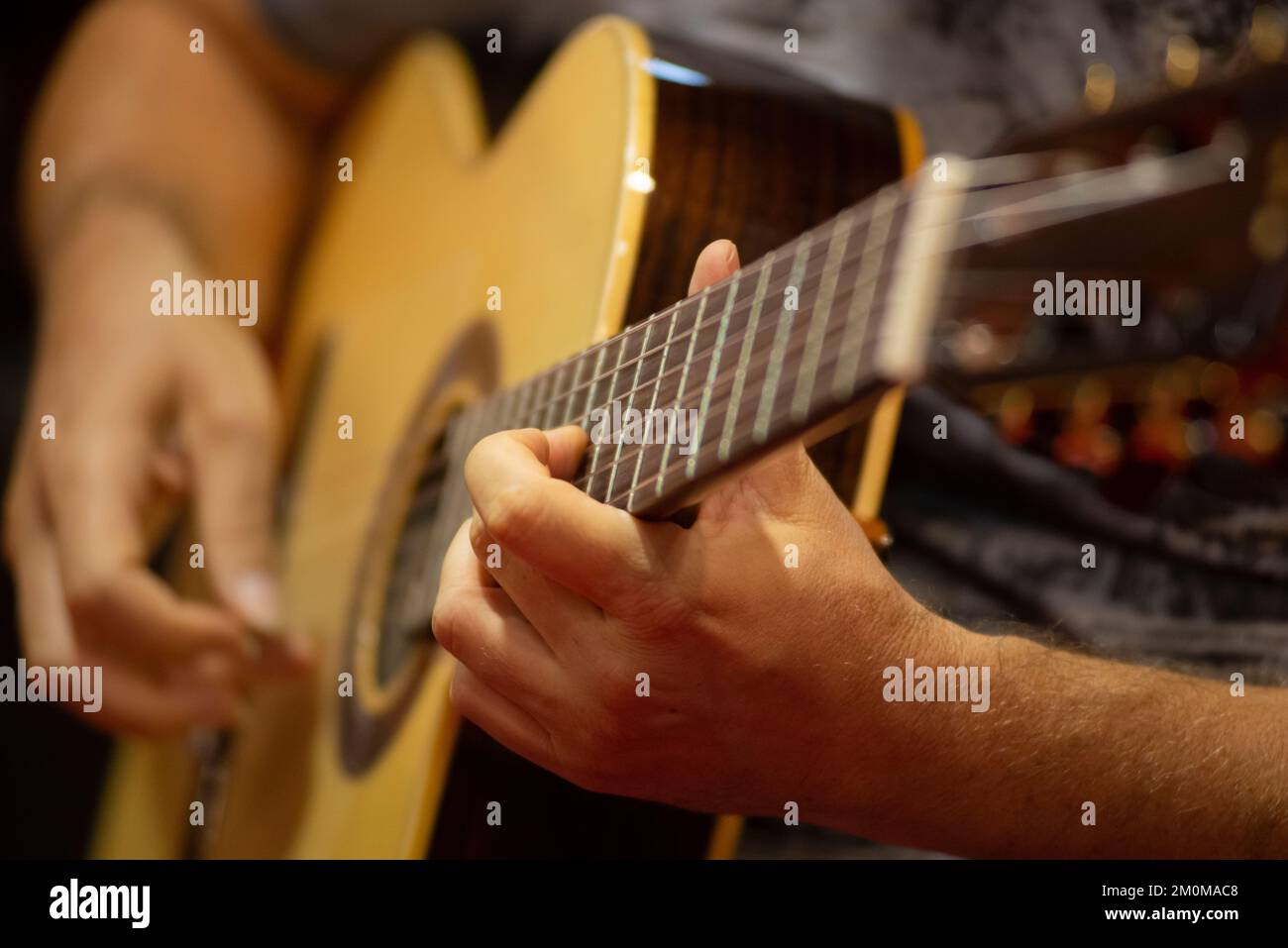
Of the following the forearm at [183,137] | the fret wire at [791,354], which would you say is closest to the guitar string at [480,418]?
the fret wire at [791,354]

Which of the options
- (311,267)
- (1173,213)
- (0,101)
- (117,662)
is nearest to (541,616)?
(1173,213)

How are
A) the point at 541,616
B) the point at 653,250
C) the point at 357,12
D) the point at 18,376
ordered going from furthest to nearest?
the point at 18,376
the point at 357,12
the point at 653,250
the point at 541,616

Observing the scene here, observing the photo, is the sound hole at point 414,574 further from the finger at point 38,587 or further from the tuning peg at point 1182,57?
the tuning peg at point 1182,57

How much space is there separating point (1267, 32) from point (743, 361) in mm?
438

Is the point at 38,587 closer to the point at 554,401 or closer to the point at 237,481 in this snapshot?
the point at 237,481

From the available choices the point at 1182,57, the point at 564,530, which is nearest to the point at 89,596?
the point at 564,530

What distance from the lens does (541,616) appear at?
1.38 feet

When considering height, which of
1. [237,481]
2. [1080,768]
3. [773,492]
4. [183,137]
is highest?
[183,137]

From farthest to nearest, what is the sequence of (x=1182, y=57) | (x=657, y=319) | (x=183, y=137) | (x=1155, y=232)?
(x=183, y=137)
(x=1182, y=57)
(x=1155, y=232)
(x=657, y=319)

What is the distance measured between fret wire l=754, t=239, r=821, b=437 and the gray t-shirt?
353 mm

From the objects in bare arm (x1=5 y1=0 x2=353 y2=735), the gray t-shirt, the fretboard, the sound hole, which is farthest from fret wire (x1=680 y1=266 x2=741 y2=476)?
bare arm (x1=5 y1=0 x2=353 y2=735)

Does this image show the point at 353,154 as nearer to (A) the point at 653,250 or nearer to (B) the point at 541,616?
(A) the point at 653,250

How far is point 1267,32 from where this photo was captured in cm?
61
